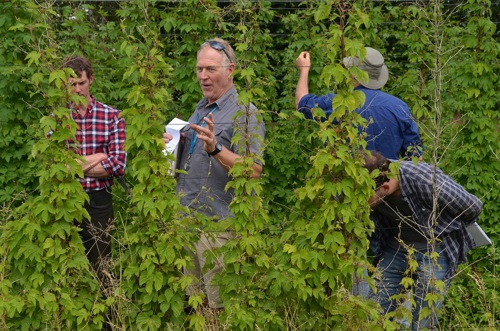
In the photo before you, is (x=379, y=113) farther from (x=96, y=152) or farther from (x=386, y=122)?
(x=96, y=152)

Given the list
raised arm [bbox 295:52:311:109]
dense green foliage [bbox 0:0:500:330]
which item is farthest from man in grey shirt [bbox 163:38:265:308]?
raised arm [bbox 295:52:311:109]

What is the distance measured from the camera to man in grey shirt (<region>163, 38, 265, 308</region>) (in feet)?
18.6

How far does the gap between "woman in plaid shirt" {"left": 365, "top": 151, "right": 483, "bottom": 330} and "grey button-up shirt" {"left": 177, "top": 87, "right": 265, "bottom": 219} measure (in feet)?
2.68

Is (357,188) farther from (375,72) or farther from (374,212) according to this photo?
(375,72)

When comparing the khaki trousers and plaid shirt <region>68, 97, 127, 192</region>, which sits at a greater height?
plaid shirt <region>68, 97, 127, 192</region>

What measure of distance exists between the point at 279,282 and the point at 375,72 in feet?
5.05

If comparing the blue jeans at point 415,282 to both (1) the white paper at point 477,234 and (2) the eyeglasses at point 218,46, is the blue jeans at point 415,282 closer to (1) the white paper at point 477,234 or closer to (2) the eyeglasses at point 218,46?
(1) the white paper at point 477,234

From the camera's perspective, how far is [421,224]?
18.2ft

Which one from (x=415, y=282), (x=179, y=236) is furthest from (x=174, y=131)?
(x=415, y=282)

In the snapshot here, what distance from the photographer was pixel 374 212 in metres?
6.02

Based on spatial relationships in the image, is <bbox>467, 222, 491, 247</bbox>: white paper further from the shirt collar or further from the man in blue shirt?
the shirt collar

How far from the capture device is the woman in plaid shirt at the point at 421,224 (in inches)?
213

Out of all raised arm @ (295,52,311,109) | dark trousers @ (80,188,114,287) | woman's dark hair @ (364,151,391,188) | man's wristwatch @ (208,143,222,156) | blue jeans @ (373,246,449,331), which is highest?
raised arm @ (295,52,311,109)

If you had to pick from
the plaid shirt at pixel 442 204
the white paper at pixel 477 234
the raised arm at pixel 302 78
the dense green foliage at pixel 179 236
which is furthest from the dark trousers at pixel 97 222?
the white paper at pixel 477 234
